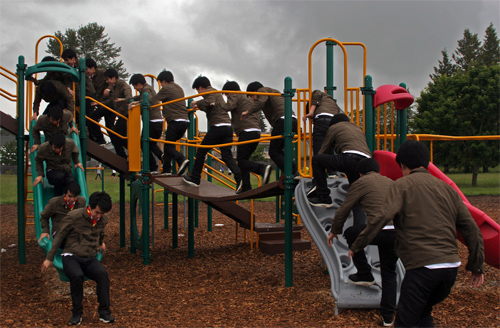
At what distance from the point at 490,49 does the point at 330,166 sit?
6036 cm

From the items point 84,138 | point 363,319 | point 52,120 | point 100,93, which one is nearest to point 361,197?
point 363,319

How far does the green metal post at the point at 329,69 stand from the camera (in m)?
6.98

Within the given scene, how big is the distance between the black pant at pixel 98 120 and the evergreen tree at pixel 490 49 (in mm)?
55494

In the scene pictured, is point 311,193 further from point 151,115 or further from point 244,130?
point 151,115

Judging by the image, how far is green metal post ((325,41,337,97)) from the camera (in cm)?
698

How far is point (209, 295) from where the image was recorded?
6.65 m

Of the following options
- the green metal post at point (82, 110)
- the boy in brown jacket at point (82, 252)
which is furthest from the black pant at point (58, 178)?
the boy in brown jacket at point (82, 252)

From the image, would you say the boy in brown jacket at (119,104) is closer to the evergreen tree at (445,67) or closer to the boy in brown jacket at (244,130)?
the boy in brown jacket at (244,130)

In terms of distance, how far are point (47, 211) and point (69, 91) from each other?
3.29 meters

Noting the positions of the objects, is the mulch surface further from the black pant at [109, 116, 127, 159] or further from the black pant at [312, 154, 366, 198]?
the black pant at [109, 116, 127, 159]

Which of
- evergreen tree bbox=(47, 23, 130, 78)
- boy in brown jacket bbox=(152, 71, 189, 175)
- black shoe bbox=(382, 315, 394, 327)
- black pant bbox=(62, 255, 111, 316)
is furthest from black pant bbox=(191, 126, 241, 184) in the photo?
evergreen tree bbox=(47, 23, 130, 78)

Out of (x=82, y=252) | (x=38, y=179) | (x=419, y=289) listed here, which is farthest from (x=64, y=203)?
(x=419, y=289)

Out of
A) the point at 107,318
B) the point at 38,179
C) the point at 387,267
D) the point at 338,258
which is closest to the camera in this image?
the point at 387,267

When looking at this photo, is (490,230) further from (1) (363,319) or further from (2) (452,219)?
(2) (452,219)
